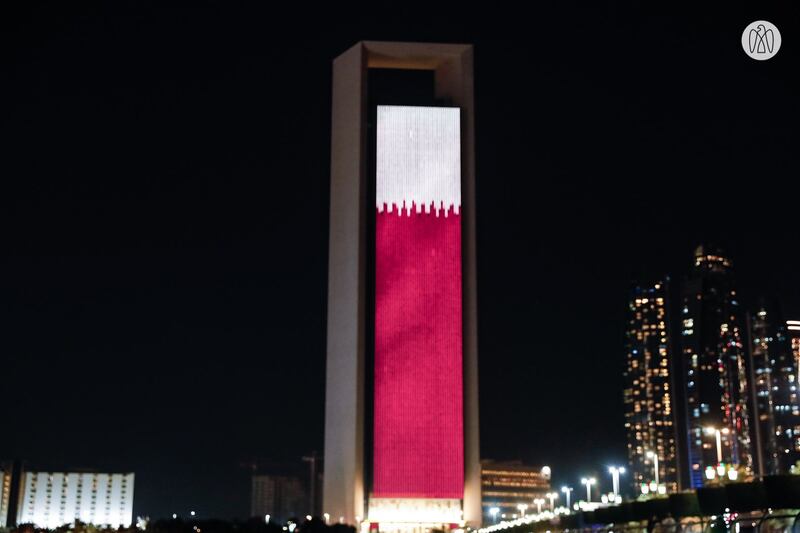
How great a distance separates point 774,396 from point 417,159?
81289 millimetres

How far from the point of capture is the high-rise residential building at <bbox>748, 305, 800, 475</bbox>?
140 meters

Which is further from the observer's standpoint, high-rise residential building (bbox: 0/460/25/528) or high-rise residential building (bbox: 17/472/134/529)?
high-rise residential building (bbox: 17/472/134/529)

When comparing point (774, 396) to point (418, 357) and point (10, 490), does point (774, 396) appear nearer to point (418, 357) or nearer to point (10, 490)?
point (418, 357)

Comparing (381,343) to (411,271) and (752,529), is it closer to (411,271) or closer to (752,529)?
(411,271)

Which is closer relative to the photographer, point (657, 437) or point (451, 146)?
point (451, 146)

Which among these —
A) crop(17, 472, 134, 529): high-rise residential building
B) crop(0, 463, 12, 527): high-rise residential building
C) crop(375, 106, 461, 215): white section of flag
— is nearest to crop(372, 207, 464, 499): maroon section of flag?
crop(375, 106, 461, 215): white section of flag

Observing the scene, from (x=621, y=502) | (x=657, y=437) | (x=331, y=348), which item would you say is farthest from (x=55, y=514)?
(x=621, y=502)

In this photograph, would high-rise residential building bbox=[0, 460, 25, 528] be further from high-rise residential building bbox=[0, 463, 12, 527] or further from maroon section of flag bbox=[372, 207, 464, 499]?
maroon section of flag bbox=[372, 207, 464, 499]

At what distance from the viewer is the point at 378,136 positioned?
80.6 meters

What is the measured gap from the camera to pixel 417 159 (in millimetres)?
80438

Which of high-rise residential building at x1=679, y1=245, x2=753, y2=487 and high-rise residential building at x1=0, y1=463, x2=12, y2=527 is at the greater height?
high-rise residential building at x1=679, y1=245, x2=753, y2=487

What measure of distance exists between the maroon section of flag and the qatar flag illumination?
0.06 metres

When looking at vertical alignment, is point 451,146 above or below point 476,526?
above

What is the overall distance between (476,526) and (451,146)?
74.2 ft
